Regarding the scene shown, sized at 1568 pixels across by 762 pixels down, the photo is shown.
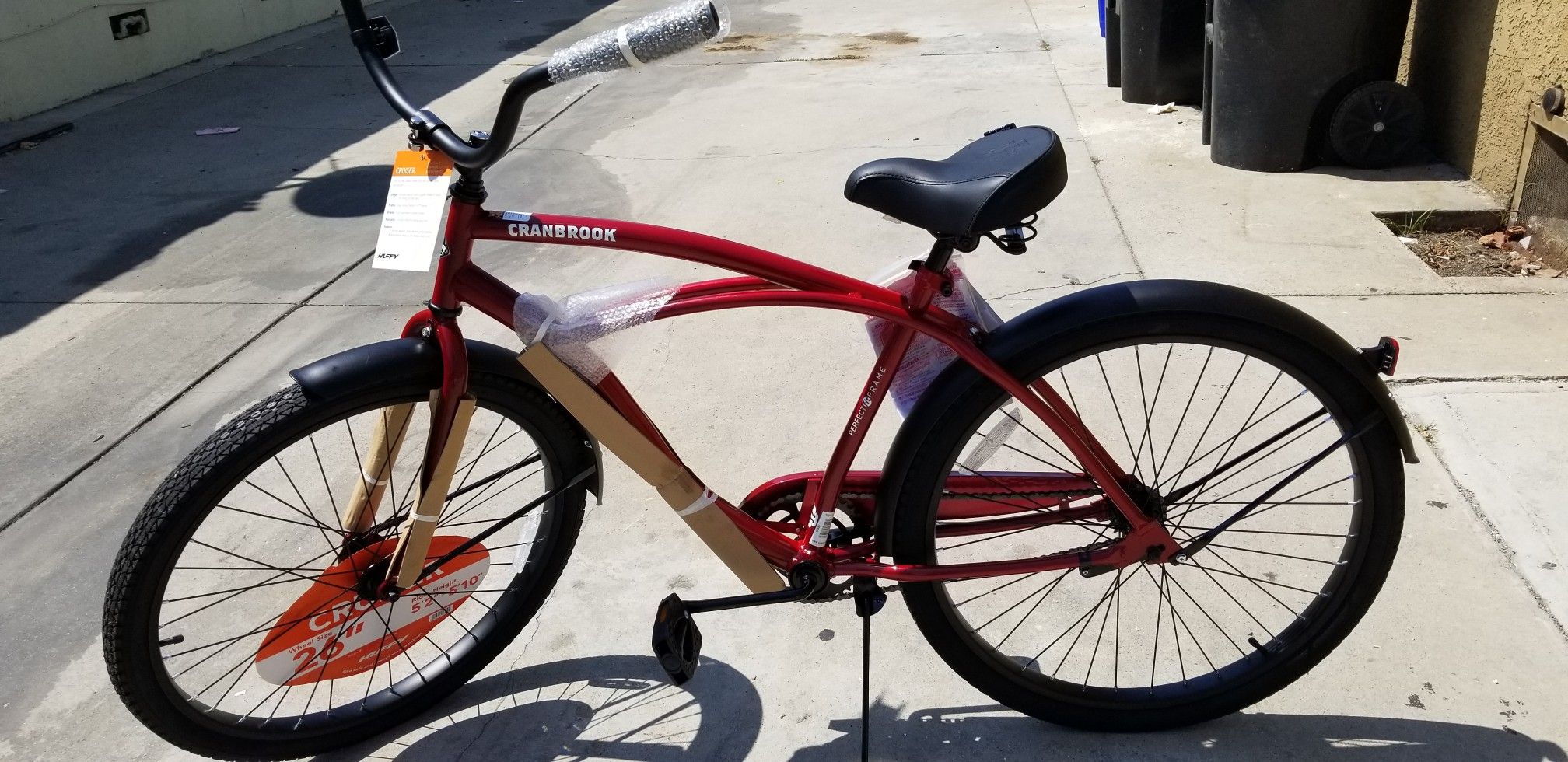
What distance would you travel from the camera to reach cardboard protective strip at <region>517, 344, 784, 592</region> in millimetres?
2068

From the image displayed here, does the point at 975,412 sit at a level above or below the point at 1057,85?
above

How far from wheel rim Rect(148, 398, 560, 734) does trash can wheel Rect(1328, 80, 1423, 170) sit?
148 inches

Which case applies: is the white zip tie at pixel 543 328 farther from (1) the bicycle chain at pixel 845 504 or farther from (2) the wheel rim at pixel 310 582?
(1) the bicycle chain at pixel 845 504

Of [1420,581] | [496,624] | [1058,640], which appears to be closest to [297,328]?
[496,624]

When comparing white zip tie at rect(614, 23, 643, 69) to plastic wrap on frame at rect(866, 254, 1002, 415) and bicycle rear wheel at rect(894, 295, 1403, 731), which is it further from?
bicycle rear wheel at rect(894, 295, 1403, 731)

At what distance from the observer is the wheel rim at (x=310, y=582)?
2369 mm

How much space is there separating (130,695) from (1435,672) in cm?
248

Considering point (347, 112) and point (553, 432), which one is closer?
point (553, 432)

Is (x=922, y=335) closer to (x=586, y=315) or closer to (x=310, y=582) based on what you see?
(x=586, y=315)

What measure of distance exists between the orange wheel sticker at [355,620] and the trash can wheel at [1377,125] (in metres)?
4.26

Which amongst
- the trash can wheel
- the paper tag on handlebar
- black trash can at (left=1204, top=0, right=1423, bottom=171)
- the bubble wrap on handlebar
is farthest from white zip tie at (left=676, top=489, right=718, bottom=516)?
the trash can wheel

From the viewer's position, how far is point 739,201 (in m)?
5.39

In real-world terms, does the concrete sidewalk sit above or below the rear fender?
below

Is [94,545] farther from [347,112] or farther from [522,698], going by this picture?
[347,112]
